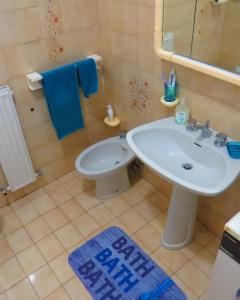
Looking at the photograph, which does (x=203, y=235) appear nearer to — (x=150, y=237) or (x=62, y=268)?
(x=150, y=237)

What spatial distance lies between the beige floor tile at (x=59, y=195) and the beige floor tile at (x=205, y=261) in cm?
107

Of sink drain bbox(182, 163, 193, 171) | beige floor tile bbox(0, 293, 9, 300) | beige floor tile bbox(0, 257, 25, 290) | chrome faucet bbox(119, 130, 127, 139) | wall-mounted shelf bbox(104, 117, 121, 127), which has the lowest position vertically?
Answer: beige floor tile bbox(0, 293, 9, 300)

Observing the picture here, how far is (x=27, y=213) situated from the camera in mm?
2264

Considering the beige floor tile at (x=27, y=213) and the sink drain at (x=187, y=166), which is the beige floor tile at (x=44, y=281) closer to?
the beige floor tile at (x=27, y=213)

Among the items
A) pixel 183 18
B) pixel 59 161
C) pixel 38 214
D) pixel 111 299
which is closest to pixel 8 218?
pixel 38 214

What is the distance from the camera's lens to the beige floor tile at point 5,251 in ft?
6.46

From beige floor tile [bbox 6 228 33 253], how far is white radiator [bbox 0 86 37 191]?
33cm

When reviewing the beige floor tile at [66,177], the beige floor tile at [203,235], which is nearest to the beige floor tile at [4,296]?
the beige floor tile at [66,177]

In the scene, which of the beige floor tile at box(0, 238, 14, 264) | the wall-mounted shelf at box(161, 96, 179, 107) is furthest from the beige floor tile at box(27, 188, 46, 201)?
the wall-mounted shelf at box(161, 96, 179, 107)

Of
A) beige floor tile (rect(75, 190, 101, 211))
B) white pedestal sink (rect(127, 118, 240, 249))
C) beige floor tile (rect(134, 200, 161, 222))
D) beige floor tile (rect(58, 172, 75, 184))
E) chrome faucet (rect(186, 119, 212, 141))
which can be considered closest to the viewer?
white pedestal sink (rect(127, 118, 240, 249))

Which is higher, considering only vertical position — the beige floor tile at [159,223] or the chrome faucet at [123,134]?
the chrome faucet at [123,134]

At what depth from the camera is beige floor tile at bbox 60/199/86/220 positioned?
2.23 m

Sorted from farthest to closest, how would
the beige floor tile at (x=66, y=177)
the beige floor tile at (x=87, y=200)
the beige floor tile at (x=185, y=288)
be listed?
the beige floor tile at (x=66, y=177) → the beige floor tile at (x=87, y=200) → the beige floor tile at (x=185, y=288)

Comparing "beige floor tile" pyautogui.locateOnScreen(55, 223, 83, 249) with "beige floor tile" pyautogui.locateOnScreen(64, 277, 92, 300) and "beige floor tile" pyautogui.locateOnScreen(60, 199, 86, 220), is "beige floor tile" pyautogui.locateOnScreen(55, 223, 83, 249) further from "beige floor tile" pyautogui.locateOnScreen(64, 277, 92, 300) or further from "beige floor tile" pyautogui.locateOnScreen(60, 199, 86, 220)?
"beige floor tile" pyautogui.locateOnScreen(64, 277, 92, 300)
